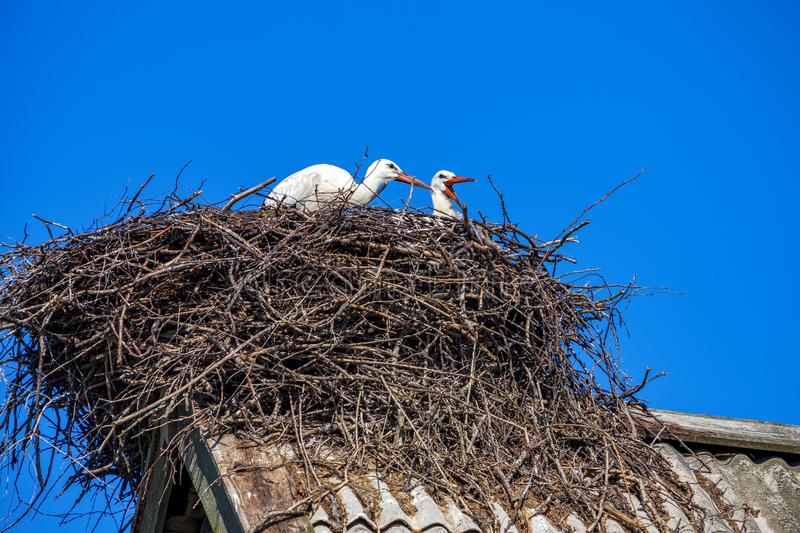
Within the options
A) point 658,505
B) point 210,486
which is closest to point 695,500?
point 658,505

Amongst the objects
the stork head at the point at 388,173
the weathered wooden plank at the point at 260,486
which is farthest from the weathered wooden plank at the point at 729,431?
the stork head at the point at 388,173

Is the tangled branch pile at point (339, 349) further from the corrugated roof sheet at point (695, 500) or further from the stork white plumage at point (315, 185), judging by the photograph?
the stork white plumage at point (315, 185)

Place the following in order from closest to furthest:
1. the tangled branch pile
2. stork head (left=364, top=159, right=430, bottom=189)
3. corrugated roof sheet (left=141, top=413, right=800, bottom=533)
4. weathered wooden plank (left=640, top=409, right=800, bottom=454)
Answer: corrugated roof sheet (left=141, top=413, right=800, bottom=533)
the tangled branch pile
weathered wooden plank (left=640, top=409, right=800, bottom=454)
stork head (left=364, top=159, right=430, bottom=189)

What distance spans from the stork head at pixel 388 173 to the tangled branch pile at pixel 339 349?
2.88m

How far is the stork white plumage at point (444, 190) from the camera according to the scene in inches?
301

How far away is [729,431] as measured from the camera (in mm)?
5672

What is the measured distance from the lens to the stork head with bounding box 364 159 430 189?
831 centimetres

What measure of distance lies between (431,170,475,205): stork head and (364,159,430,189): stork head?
0.36 metres

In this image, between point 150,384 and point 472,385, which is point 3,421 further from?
point 472,385

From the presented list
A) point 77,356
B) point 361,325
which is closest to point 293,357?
point 361,325

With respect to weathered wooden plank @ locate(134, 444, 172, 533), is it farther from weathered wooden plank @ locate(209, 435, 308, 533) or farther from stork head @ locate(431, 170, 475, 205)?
stork head @ locate(431, 170, 475, 205)

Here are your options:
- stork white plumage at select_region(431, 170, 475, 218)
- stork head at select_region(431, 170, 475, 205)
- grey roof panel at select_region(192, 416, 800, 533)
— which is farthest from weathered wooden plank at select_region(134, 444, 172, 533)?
stork head at select_region(431, 170, 475, 205)

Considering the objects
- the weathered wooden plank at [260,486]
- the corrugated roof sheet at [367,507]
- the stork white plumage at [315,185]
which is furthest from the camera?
the stork white plumage at [315,185]

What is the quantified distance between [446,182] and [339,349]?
3611 mm
